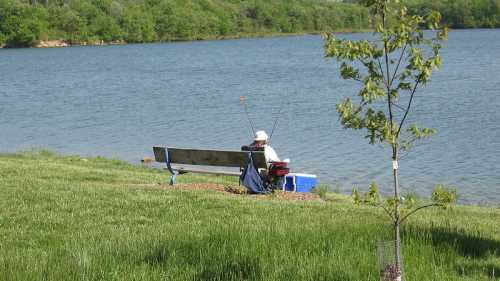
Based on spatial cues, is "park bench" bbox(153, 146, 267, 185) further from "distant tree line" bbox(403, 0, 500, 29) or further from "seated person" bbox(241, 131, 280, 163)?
"distant tree line" bbox(403, 0, 500, 29)

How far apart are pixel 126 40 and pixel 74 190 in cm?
13444

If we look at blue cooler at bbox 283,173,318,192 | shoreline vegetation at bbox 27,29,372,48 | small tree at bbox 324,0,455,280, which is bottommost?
shoreline vegetation at bbox 27,29,372,48

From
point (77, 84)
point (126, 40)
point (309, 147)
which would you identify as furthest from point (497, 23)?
point (309, 147)

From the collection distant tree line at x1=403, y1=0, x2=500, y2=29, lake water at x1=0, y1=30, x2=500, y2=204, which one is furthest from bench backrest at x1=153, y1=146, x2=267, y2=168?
distant tree line at x1=403, y1=0, x2=500, y2=29

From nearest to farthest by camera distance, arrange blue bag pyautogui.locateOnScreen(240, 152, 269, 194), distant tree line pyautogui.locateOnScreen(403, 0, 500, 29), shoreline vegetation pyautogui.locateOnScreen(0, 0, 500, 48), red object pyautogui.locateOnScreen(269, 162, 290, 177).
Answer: blue bag pyautogui.locateOnScreen(240, 152, 269, 194) < red object pyautogui.locateOnScreen(269, 162, 290, 177) < shoreline vegetation pyautogui.locateOnScreen(0, 0, 500, 48) < distant tree line pyautogui.locateOnScreen(403, 0, 500, 29)

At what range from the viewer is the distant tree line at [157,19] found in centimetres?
12850

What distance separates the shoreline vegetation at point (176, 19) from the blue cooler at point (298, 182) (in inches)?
4254

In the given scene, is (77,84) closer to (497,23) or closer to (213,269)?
(213,269)

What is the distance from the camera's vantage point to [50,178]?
1434 cm

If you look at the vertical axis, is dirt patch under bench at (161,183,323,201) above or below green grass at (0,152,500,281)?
below

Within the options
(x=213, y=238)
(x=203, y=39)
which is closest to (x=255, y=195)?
(x=213, y=238)

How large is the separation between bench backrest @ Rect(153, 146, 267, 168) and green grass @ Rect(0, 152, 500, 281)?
1.00 metres

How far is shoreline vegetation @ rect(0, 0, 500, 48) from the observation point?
424 ft

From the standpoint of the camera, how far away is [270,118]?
32938 mm
